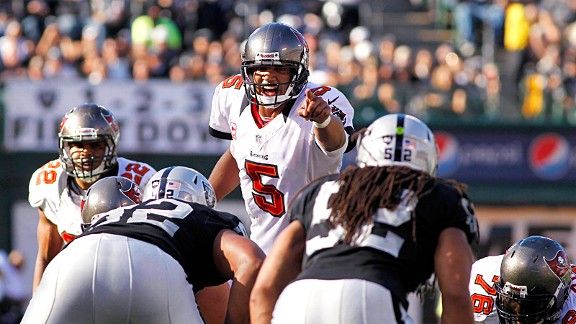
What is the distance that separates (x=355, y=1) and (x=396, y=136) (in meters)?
14.6

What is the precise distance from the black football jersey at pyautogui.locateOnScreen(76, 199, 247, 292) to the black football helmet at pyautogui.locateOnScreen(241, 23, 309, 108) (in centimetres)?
135

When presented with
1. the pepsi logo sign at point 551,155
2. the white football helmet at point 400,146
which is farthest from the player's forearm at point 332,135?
the pepsi logo sign at point 551,155

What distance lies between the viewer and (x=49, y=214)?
8695 mm

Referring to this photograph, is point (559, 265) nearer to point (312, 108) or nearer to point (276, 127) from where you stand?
point (312, 108)

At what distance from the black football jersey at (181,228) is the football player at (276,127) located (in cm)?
113

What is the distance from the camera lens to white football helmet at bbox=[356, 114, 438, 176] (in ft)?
18.7

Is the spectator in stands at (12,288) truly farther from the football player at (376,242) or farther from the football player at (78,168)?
the football player at (376,242)

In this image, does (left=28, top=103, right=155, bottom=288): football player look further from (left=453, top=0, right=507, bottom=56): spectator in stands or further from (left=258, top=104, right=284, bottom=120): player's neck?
(left=453, top=0, right=507, bottom=56): spectator in stands

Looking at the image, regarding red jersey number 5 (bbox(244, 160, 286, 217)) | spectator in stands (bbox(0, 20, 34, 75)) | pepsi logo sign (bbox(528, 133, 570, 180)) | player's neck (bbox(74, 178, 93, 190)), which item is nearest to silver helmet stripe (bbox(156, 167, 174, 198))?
red jersey number 5 (bbox(244, 160, 286, 217))

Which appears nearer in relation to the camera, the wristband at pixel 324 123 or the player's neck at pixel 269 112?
the wristband at pixel 324 123

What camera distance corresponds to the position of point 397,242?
553cm

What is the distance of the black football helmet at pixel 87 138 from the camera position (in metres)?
8.35

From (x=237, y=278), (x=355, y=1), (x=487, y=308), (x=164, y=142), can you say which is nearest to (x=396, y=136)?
(x=237, y=278)

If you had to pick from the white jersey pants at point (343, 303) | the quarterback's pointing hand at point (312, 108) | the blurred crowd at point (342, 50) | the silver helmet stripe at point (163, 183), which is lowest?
the blurred crowd at point (342, 50)
